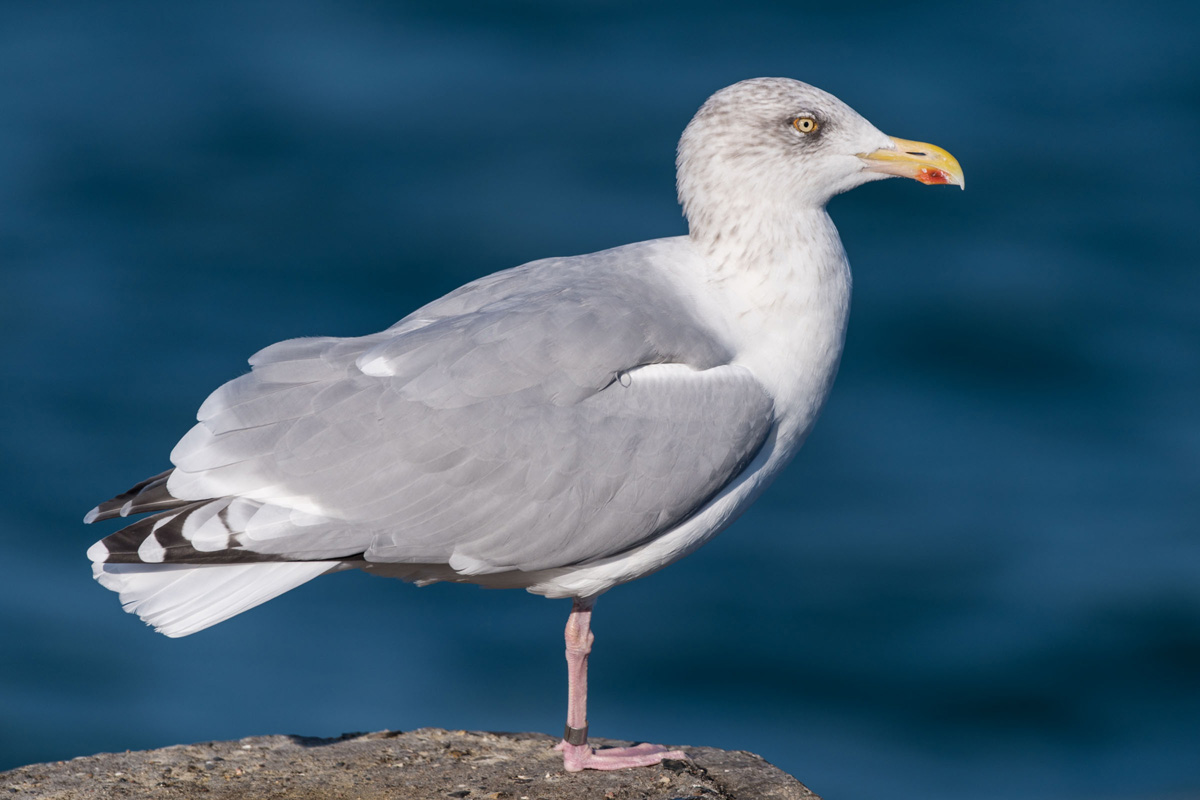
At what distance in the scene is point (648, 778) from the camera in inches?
222

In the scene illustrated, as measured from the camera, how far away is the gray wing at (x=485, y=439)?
5.18 meters

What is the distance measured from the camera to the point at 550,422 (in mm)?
5281

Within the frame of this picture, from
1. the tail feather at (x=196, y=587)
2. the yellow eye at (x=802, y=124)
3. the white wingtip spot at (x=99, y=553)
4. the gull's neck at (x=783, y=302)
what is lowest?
the tail feather at (x=196, y=587)

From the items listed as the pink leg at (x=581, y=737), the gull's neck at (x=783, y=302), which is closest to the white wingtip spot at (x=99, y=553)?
the pink leg at (x=581, y=737)

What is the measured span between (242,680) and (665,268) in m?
6.65

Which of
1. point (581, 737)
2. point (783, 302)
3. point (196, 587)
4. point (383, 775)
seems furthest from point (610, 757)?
point (783, 302)

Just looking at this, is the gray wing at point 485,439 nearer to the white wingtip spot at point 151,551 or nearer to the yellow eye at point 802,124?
the white wingtip spot at point 151,551

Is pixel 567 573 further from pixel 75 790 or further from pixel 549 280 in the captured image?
pixel 75 790

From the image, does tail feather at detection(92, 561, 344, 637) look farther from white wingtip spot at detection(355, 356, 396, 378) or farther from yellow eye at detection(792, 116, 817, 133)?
yellow eye at detection(792, 116, 817, 133)

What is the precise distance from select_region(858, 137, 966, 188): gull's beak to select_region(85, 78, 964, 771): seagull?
0.02 meters

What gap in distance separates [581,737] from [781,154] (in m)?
2.41

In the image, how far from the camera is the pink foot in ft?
18.9

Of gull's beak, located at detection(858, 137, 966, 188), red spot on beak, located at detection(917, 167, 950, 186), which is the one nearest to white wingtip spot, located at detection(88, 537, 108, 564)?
gull's beak, located at detection(858, 137, 966, 188)

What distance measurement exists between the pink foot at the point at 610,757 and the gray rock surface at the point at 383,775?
0.13 ft
